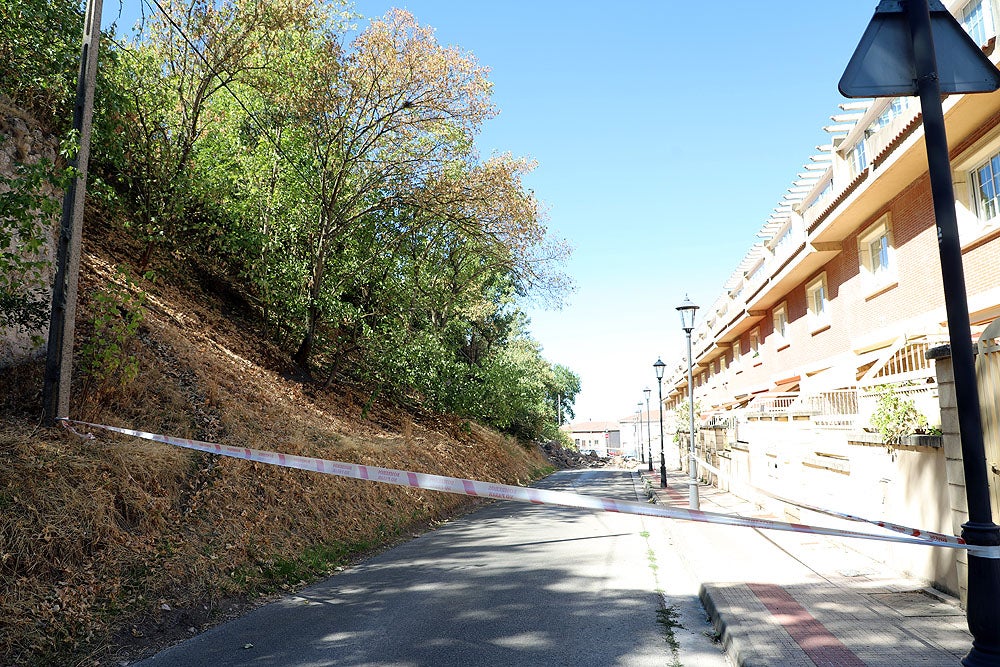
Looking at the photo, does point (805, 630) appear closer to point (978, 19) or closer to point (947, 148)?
point (947, 148)

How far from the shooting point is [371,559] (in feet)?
29.7

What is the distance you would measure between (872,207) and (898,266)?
54.6 inches

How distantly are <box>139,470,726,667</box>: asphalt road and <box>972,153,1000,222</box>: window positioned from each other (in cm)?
712

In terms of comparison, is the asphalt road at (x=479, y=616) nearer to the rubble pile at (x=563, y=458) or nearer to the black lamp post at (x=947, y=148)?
the black lamp post at (x=947, y=148)

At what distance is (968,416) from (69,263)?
7386mm

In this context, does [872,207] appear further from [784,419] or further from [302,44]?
[302,44]

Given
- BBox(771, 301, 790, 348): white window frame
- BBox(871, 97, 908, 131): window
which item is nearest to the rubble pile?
BBox(771, 301, 790, 348): white window frame

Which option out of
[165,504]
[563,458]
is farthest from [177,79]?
[563,458]

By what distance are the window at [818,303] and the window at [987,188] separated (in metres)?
7.16

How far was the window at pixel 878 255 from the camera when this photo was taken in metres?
12.8

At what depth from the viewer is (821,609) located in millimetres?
5746

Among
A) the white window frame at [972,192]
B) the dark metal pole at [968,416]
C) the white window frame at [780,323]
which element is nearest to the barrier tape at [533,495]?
the dark metal pole at [968,416]

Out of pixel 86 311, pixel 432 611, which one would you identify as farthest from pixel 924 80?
pixel 86 311

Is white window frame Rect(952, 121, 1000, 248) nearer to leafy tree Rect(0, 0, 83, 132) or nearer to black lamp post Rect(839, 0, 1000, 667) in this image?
black lamp post Rect(839, 0, 1000, 667)
